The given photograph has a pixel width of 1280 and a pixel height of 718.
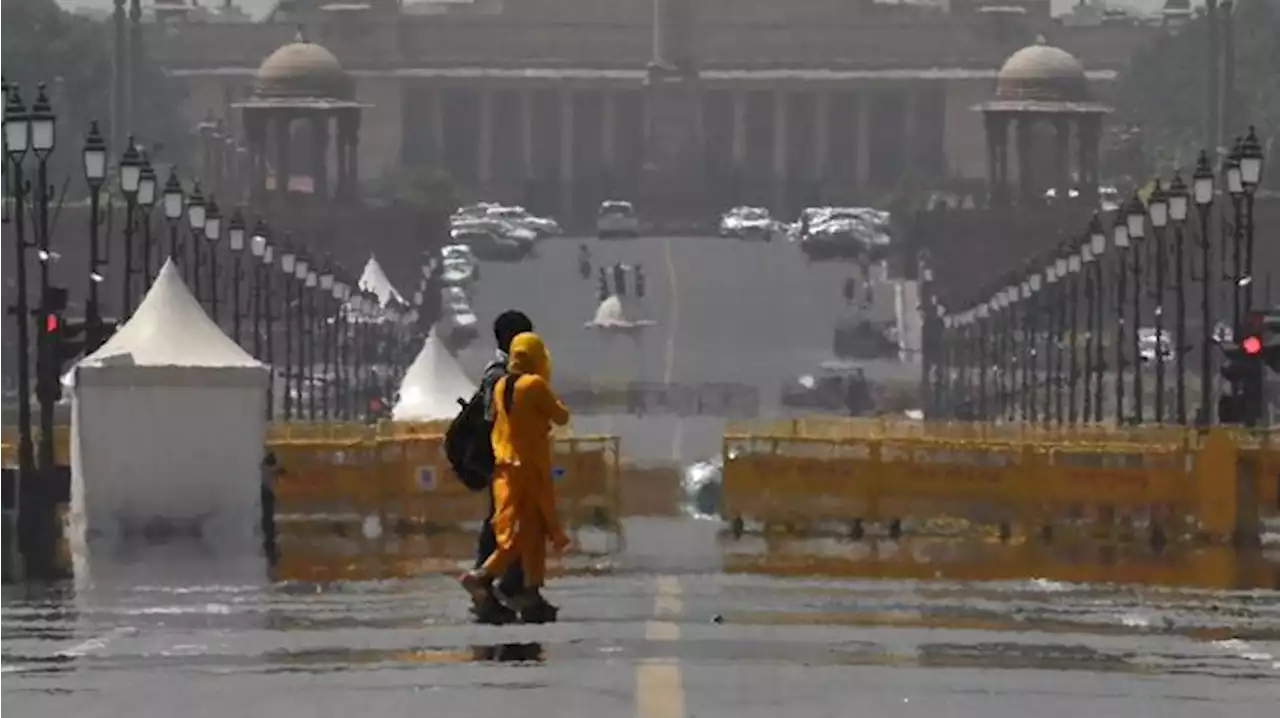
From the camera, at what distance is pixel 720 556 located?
37938 mm

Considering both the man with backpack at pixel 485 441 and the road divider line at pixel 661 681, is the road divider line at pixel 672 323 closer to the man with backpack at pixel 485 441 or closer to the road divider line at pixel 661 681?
the man with backpack at pixel 485 441

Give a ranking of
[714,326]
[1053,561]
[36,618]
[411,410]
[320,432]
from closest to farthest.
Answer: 1. [36,618]
2. [1053,561]
3. [320,432]
4. [411,410]
5. [714,326]

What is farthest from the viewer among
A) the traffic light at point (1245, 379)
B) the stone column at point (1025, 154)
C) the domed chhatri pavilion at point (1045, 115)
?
the domed chhatri pavilion at point (1045, 115)

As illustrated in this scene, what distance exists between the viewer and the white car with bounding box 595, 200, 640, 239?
637ft

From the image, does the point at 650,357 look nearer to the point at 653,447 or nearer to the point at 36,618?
the point at 653,447

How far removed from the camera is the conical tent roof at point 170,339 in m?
40.1

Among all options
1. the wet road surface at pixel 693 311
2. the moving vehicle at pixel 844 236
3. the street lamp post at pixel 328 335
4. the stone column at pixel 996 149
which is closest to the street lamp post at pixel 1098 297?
the wet road surface at pixel 693 311

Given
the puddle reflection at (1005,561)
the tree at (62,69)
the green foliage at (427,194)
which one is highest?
the tree at (62,69)

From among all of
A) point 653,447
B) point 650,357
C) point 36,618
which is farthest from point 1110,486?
point 650,357

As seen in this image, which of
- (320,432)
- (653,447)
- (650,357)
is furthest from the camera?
(650,357)

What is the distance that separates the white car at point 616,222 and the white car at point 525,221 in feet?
5.95

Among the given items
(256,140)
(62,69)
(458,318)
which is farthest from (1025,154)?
(458,318)

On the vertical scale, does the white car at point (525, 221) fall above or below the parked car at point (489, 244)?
above

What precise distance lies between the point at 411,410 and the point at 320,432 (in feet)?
41.5
